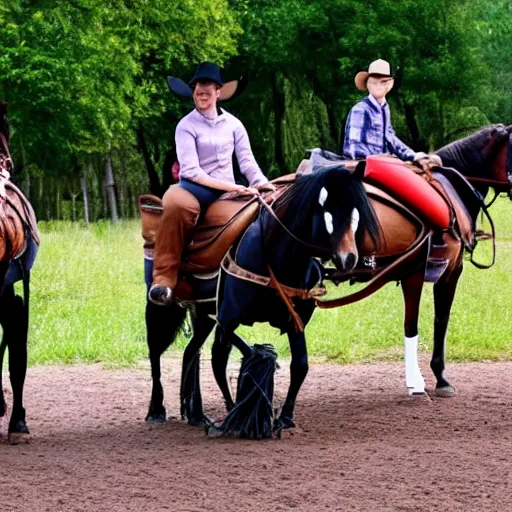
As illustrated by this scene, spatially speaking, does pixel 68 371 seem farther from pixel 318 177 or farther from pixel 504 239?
pixel 504 239

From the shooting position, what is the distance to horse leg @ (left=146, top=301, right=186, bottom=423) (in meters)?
9.65

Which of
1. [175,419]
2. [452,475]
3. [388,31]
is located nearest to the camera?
[452,475]

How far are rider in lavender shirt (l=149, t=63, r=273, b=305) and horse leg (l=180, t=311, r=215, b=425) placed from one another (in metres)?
0.71

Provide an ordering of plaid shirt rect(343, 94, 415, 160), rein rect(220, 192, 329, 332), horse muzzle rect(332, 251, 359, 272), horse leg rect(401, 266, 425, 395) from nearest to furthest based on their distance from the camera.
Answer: horse muzzle rect(332, 251, 359, 272) → rein rect(220, 192, 329, 332) → horse leg rect(401, 266, 425, 395) → plaid shirt rect(343, 94, 415, 160)

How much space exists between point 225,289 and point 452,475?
84.1 inches

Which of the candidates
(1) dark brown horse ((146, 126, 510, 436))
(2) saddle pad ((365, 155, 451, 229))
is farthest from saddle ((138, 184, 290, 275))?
(2) saddle pad ((365, 155, 451, 229))

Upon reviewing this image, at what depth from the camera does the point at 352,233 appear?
8.12 meters

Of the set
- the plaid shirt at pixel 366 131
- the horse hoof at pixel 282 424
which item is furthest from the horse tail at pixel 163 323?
the plaid shirt at pixel 366 131

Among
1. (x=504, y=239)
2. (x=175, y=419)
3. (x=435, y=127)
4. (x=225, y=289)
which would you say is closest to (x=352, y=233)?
(x=225, y=289)

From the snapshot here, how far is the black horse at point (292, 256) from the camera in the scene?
8180 millimetres

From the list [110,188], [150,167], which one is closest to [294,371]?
[110,188]

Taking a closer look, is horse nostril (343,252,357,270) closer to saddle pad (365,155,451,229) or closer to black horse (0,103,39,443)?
saddle pad (365,155,451,229)

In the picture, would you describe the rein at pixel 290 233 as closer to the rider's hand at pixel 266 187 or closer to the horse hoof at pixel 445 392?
the rider's hand at pixel 266 187

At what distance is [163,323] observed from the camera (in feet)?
32.0
